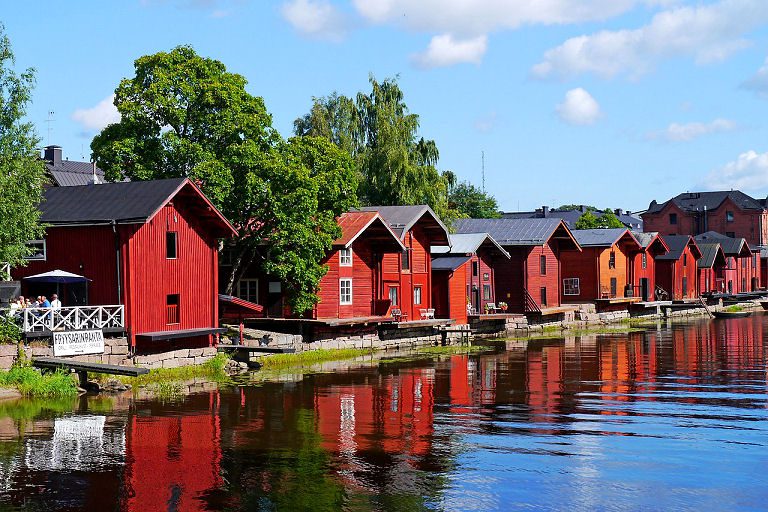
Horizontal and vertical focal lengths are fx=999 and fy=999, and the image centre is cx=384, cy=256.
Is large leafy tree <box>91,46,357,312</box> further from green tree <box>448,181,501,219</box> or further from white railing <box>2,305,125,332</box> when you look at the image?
green tree <box>448,181,501,219</box>

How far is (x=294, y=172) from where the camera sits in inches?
1924

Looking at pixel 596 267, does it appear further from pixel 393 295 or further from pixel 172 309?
pixel 172 309

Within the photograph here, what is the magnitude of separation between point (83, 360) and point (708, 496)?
79.5 ft

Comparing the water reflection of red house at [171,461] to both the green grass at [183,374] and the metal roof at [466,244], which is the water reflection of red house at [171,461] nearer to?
the green grass at [183,374]

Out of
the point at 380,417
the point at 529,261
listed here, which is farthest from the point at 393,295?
the point at 380,417

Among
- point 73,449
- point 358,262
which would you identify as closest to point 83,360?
point 73,449

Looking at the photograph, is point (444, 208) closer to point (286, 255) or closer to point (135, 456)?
point (286, 255)

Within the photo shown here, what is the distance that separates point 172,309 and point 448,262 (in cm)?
2781

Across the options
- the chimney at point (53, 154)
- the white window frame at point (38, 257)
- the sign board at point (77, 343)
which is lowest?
the sign board at point (77, 343)

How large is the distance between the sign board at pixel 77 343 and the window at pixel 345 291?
1952 cm

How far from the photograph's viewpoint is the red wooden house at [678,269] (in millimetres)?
101438

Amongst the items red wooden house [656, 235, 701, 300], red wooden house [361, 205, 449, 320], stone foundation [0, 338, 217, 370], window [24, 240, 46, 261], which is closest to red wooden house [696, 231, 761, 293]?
red wooden house [656, 235, 701, 300]

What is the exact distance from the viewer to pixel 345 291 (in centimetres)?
5656

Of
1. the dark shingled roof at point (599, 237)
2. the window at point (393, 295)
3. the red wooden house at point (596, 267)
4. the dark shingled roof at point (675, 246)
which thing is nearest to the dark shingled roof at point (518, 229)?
the red wooden house at point (596, 267)
